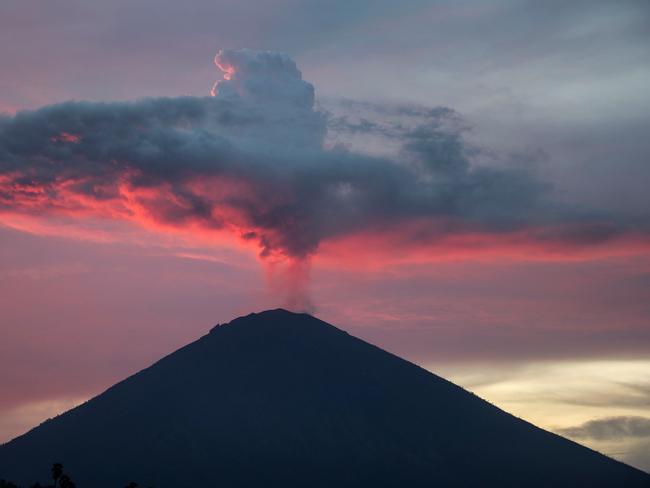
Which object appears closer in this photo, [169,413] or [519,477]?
[519,477]

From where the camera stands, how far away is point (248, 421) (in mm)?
195250

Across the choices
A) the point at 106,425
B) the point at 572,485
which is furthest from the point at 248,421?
the point at 572,485

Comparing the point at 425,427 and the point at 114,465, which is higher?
the point at 425,427

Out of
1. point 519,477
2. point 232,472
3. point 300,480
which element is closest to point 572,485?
point 519,477

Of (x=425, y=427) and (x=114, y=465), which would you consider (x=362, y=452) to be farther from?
(x=114, y=465)

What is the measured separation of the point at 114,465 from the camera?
594 ft

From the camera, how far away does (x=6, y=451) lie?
194250mm

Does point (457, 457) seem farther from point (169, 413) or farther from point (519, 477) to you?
point (169, 413)

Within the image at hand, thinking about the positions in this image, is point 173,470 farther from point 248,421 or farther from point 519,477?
point 519,477

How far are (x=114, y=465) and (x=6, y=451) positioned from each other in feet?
85.5

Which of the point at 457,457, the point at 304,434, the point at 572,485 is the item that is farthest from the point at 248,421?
the point at 572,485

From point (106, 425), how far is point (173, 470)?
77.7ft

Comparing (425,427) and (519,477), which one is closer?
(519,477)

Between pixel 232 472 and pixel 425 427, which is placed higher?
pixel 425 427
